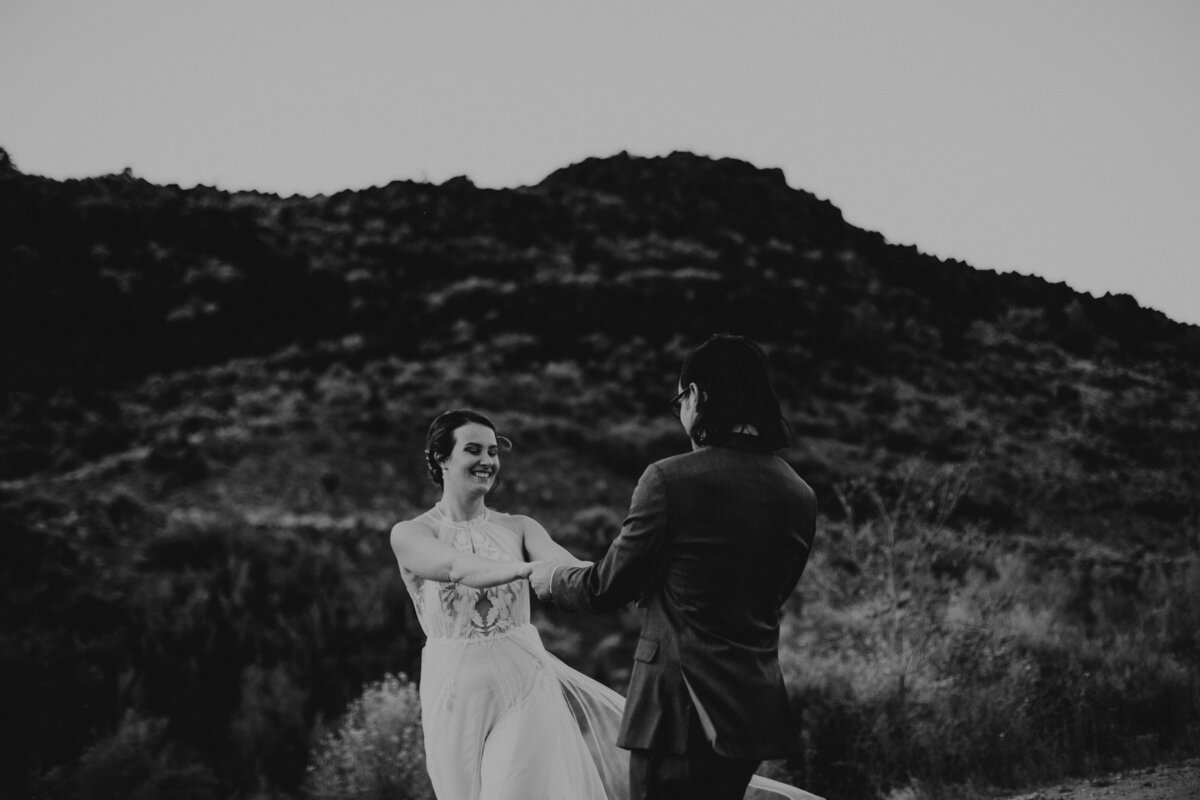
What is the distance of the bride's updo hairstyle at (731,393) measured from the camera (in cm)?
257

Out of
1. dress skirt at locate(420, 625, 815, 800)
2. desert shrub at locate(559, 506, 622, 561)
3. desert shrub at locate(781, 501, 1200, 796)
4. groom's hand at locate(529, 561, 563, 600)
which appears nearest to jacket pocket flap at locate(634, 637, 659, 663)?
groom's hand at locate(529, 561, 563, 600)

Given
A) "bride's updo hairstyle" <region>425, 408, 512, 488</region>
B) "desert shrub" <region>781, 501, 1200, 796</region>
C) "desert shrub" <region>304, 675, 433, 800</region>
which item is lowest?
"desert shrub" <region>304, 675, 433, 800</region>

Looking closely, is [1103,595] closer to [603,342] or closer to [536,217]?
[603,342]

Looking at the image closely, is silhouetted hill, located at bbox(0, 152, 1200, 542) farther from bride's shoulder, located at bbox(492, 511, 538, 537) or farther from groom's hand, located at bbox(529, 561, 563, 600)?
groom's hand, located at bbox(529, 561, 563, 600)

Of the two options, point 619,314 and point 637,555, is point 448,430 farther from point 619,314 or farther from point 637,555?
point 619,314

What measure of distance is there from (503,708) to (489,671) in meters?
0.14

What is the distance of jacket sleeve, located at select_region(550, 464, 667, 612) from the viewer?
2422 millimetres

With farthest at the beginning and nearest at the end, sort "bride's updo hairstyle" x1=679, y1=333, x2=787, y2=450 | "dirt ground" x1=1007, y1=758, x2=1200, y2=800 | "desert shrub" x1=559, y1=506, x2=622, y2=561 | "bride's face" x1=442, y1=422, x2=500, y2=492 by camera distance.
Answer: "desert shrub" x1=559, y1=506, x2=622, y2=561 < "dirt ground" x1=1007, y1=758, x2=1200, y2=800 < "bride's face" x1=442, y1=422, x2=500, y2=492 < "bride's updo hairstyle" x1=679, y1=333, x2=787, y2=450

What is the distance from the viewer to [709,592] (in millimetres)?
2391

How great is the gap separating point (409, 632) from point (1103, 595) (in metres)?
10.5

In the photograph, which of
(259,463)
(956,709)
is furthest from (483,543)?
(259,463)

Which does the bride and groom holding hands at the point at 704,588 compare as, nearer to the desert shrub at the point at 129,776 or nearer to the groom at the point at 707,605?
the groom at the point at 707,605

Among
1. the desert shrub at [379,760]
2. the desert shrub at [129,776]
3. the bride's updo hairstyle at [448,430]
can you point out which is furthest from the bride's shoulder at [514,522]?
the desert shrub at [129,776]

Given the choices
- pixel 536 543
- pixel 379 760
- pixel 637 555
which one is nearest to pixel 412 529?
pixel 536 543
